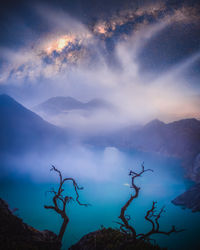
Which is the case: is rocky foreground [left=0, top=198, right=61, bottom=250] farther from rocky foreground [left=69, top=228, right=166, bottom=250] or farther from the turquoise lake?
the turquoise lake

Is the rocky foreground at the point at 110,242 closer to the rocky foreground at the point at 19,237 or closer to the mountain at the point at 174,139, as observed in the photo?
the rocky foreground at the point at 19,237

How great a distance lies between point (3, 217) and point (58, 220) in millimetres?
27778

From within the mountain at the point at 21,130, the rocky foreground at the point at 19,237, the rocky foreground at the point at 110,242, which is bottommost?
the rocky foreground at the point at 19,237

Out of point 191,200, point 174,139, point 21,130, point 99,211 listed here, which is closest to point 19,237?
point 99,211

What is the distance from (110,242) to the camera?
9.58 metres

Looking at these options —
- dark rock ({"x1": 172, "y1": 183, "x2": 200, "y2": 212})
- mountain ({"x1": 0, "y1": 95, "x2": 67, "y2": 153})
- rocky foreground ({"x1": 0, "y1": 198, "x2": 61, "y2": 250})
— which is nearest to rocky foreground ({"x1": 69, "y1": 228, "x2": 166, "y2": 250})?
rocky foreground ({"x1": 0, "y1": 198, "x2": 61, "y2": 250})

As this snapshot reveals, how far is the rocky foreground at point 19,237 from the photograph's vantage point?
7512mm

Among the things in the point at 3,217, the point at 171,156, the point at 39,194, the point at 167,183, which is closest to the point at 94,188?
the point at 39,194

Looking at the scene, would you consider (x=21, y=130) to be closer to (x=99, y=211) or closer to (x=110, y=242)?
(x=99, y=211)

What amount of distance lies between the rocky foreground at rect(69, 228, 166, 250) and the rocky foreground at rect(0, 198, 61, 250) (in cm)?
233

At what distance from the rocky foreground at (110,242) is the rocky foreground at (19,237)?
2.33 metres

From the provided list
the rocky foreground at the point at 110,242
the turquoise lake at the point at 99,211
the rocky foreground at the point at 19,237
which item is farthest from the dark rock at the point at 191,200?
the rocky foreground at the point at 19,237

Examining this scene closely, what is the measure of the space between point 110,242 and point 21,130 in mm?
151549

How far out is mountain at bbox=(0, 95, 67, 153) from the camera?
119 metres
